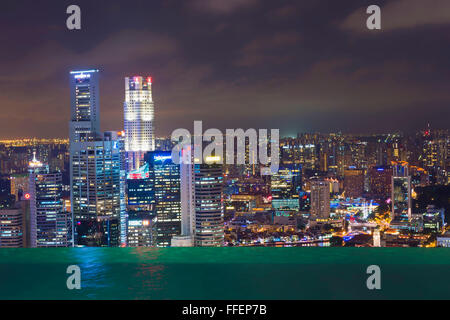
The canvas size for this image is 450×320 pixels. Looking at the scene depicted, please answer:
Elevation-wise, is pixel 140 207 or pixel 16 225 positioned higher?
pixel 140 207

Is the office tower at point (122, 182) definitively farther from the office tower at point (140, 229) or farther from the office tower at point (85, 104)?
the office tower at point (85, 104)

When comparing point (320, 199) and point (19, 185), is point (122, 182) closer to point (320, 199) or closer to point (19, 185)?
point (19, 185)

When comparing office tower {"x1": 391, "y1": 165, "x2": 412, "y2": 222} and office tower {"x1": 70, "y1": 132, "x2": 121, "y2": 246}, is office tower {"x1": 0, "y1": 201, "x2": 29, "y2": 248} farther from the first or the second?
office tower {"x1": 391, "y1": 165, "x2": 412, "y2": 222}

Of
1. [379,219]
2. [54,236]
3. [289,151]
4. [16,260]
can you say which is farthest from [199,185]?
[16,260]

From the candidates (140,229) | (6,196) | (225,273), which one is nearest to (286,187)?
(140,229)
